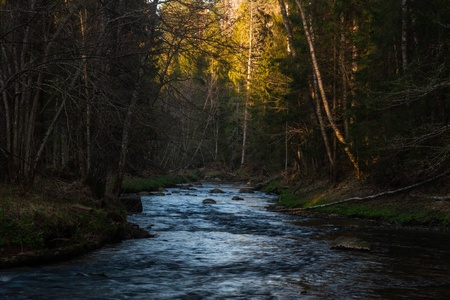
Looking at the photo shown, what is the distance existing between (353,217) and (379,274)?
8.86 m

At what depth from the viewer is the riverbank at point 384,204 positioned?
14508 millimetres

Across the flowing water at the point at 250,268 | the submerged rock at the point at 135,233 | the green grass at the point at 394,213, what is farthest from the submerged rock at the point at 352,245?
the submerged rock at the point at 135,233

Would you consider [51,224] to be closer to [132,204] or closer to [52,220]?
[52,220]

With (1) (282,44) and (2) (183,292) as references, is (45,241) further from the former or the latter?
(1) (282,44)

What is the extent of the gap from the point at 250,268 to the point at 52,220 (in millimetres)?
4593

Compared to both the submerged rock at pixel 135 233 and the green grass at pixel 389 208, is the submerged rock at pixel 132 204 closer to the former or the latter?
the submerged rock at pixel 135 233

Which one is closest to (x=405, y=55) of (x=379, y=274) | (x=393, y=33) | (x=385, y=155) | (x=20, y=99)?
(x=393, y=33)

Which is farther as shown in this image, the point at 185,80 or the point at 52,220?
the point at 185,80

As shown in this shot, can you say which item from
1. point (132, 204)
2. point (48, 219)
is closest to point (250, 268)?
point (48, 219)

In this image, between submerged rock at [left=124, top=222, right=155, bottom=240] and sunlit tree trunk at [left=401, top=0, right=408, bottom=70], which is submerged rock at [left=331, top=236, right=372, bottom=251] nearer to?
submerged rock at [left=124, top=222, right=155, bottom=240]

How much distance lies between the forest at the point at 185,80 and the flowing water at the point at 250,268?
2.69 m

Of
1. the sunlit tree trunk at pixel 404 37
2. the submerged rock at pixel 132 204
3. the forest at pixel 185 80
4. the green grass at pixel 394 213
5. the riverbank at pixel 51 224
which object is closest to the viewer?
the riverbank at pixel 51 224

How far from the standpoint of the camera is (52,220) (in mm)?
9398

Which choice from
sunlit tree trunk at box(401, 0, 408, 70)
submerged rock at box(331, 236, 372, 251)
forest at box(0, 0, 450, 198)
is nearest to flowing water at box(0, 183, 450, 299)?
submerged rock at box(331, 236, 372, 251)
